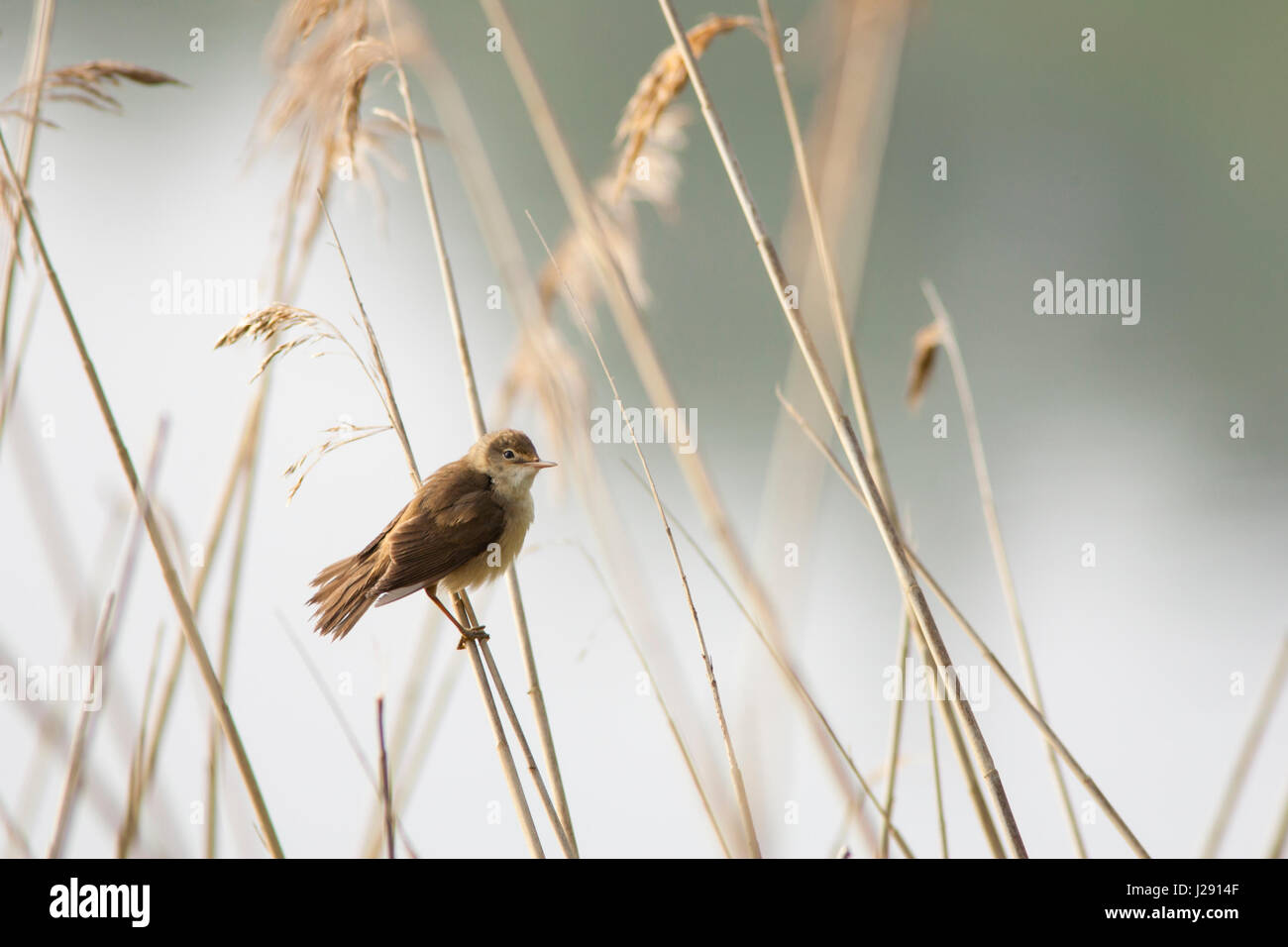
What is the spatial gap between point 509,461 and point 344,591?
58cm

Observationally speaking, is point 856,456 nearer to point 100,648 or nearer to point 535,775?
point 535,775

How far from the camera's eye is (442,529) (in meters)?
2.50

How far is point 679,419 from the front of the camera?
2.25 m

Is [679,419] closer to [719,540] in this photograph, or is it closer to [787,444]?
[719,540]

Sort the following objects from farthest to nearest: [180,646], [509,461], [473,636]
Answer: [509,461] < [473,636] < [180,646]

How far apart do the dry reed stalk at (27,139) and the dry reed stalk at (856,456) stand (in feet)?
4.26

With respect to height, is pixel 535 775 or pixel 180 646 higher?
pixel 180 646

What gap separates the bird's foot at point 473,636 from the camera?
224 centimetres

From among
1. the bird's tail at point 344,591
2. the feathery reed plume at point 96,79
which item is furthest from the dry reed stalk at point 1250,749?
the feathery reed plume at point 96,79
